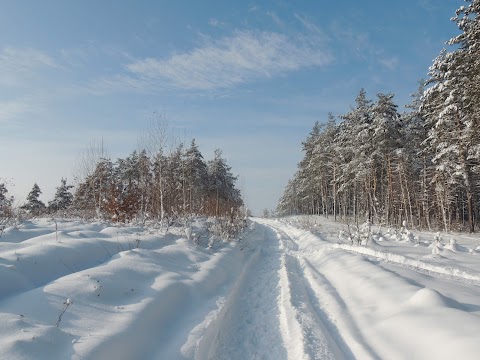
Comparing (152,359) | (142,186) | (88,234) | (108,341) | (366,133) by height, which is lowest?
(152,359)

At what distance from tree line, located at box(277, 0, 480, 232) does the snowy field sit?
30.5 feet

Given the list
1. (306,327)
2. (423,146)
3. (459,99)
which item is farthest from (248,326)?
(423,146)

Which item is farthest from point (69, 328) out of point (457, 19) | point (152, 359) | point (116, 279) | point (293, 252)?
point (457, 19)

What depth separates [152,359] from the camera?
3885 millimetres

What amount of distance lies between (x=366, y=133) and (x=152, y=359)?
94.3 ft

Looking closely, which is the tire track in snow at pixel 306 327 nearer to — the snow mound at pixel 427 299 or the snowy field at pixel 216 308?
the snowy field at pixel 216 308

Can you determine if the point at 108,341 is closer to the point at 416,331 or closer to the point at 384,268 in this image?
the point at 416,331

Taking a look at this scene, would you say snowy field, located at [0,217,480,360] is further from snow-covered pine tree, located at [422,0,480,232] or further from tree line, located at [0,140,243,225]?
snow-covered pine tree, located at [422,0,480,232]

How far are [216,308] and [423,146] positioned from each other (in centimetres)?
2973

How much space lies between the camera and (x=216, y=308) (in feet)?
19.4

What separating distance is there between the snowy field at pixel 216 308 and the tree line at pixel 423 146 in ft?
30.5

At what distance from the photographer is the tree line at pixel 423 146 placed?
17484 mm

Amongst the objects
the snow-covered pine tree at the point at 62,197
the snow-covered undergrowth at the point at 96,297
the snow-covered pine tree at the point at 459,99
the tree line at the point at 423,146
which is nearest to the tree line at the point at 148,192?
the snow-covered pine tree at the point at 62,197

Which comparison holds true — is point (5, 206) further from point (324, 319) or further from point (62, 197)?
point (62, 197)
